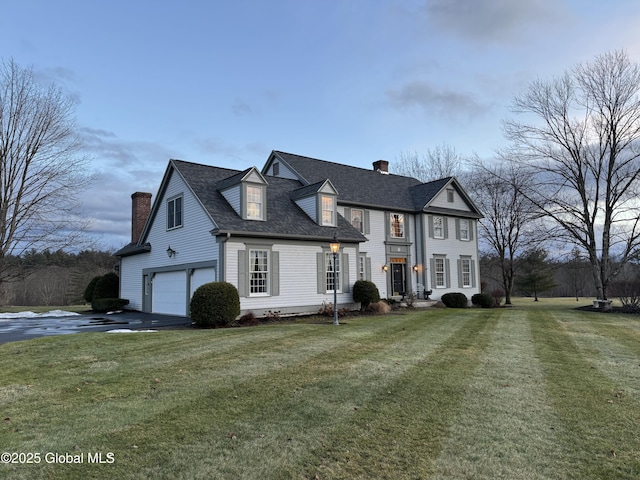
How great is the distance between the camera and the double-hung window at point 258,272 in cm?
1683

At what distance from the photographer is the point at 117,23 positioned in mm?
13586

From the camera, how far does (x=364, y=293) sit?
19.5 meters

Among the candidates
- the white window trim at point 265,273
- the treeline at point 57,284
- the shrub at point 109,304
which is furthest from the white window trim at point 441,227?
the treeline at point 57,284

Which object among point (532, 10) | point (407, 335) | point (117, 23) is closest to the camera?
point (407, 335)

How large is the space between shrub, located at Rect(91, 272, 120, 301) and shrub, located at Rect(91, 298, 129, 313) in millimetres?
1478

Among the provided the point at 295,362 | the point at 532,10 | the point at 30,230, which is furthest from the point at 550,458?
the point at 30,230

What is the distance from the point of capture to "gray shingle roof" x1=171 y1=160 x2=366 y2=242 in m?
16.7

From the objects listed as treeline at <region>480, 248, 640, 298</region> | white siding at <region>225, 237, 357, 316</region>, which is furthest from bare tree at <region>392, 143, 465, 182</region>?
white siding at <region>225, 237, 357, 316</region>

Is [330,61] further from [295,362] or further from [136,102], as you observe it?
[295,362]

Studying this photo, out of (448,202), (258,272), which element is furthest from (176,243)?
(448,202)

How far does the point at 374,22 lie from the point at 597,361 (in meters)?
11.8

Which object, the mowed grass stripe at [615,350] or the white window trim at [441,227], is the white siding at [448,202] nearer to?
the white window trim at [441,227]

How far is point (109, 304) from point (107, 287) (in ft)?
8.68

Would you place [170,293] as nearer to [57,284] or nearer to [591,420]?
[591,420]
